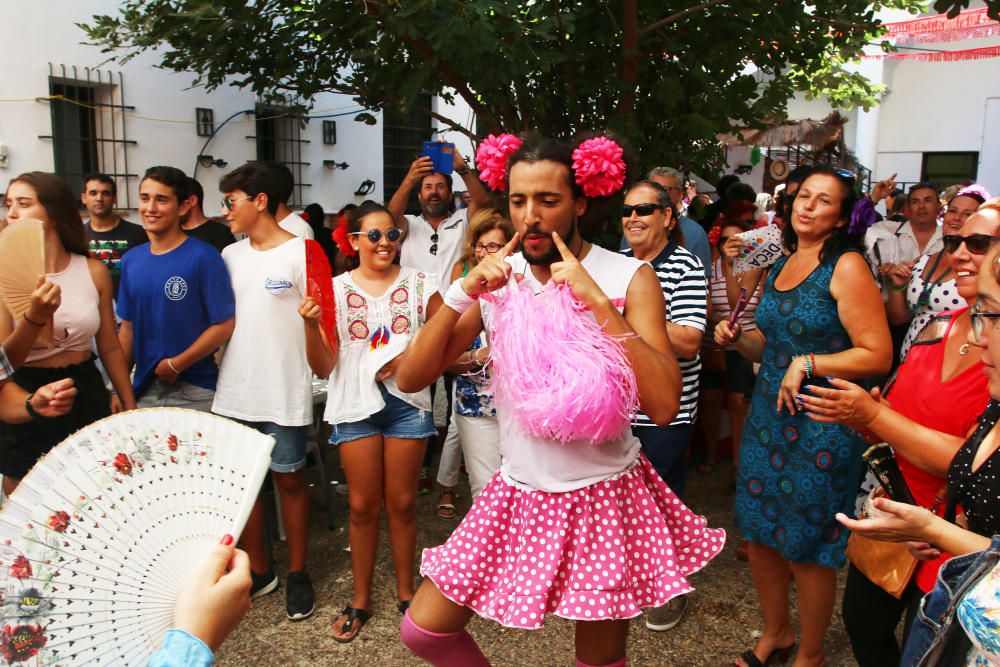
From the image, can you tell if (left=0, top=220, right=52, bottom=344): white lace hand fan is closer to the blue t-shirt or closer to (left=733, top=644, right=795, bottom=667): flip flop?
the blue t-shirt

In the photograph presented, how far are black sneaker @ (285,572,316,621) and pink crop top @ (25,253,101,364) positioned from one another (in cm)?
150

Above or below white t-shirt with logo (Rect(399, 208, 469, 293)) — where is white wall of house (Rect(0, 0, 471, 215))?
above

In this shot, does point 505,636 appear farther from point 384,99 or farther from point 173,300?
point 384,99

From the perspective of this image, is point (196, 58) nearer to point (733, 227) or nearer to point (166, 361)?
point (166, 361)

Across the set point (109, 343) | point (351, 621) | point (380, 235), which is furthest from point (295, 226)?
point (351, 621)

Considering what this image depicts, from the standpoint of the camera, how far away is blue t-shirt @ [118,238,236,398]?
12.9ft

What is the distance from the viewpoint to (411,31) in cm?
391

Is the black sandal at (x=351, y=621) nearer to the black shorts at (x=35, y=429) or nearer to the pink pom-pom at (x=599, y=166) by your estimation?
the black shorts at (x=35, y=429)

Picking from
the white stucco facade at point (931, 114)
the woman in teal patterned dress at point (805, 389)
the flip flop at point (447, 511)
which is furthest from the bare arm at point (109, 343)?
the white stucco facade at point (931, 114)

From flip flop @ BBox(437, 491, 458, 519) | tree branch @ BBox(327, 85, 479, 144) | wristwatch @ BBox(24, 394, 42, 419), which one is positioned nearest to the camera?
wristwatch @ BBox(24, 394, 42, 419)

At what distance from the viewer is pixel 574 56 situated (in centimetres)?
493

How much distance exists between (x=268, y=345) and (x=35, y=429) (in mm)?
1063

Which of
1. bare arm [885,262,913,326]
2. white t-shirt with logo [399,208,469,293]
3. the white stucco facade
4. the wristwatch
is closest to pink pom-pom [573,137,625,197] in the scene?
the wristwatch

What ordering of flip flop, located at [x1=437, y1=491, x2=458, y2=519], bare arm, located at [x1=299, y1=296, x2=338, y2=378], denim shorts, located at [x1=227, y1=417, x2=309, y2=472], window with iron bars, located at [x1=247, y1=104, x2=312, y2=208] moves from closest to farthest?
bare arm, located at [x1=299, y1=296, x2=338, y2=378] < denim shorts, located at [x1=227, y1=417, x2=309, y2=472] < flip flop, located at [x1=437, y1=491, x2=458, y2=519] < window with iron bars, located at [x1=247, y1=104, x2=312, y2=208]
